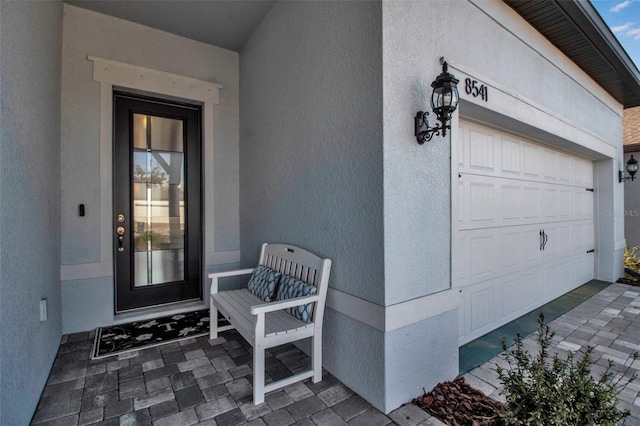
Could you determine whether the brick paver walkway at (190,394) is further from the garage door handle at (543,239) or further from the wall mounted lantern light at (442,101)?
the garage door handle at (543,239)

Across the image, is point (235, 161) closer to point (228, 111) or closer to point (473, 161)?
point (228, 111)

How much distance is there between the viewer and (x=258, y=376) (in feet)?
6.38

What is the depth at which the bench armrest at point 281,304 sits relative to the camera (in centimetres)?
194

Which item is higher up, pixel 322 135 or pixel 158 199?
pixel 322 135

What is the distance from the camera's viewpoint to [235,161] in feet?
13.0

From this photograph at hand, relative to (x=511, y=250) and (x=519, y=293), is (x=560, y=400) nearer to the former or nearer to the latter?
(x=511, y=250)

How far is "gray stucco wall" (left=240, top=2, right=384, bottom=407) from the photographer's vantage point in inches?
76.8

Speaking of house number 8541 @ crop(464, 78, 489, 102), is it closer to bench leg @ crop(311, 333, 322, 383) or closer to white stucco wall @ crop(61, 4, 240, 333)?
bench leg @ crop(311, 333, 322, 383)

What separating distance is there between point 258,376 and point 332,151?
1637mm

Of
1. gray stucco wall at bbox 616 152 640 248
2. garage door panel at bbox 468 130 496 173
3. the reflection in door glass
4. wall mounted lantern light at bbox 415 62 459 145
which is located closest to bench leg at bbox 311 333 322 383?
wall mounted lantern light at bbox 415 62 459 145

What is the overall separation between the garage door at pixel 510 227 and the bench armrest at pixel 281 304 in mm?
1139

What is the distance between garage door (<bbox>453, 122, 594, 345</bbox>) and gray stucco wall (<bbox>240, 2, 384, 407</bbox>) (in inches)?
34.9

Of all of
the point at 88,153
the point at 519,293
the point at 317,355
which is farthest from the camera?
the point at 519,293

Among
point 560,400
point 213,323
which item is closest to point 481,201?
point 560,400
